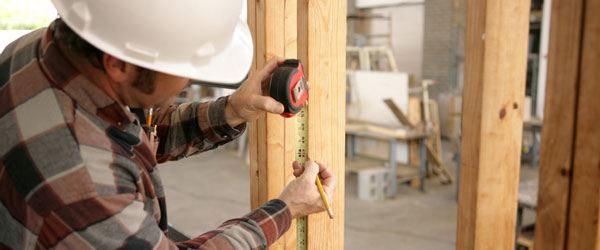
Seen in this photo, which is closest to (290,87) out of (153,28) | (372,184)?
(153,28)

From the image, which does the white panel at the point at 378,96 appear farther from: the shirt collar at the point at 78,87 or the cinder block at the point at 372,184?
the shirt collar at the point at 78,87

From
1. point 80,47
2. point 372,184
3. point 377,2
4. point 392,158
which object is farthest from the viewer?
point 377,2

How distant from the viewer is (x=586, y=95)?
117 centimetres

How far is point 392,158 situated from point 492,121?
4566 millimetres

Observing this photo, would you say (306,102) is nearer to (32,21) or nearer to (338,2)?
(338,2)

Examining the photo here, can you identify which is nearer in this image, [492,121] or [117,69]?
[117,69]

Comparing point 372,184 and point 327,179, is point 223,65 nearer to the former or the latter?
point 327,179

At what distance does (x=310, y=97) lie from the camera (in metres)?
1.38

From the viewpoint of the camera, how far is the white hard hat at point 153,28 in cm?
90

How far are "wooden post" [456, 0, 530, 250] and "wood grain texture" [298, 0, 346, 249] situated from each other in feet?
1.15

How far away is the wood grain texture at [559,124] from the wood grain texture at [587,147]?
0.01m

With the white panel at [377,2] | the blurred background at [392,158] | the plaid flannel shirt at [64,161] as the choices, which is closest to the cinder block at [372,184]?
the blurred background at [392,158]

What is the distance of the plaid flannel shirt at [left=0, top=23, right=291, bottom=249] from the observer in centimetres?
83

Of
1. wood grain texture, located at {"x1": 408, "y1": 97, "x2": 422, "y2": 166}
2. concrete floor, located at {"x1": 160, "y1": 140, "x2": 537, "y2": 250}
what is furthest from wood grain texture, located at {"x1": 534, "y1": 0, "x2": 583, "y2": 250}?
wood grain texture, located at {"x1": 408, "y1": 97, "x2": 422, "y2": 166}
